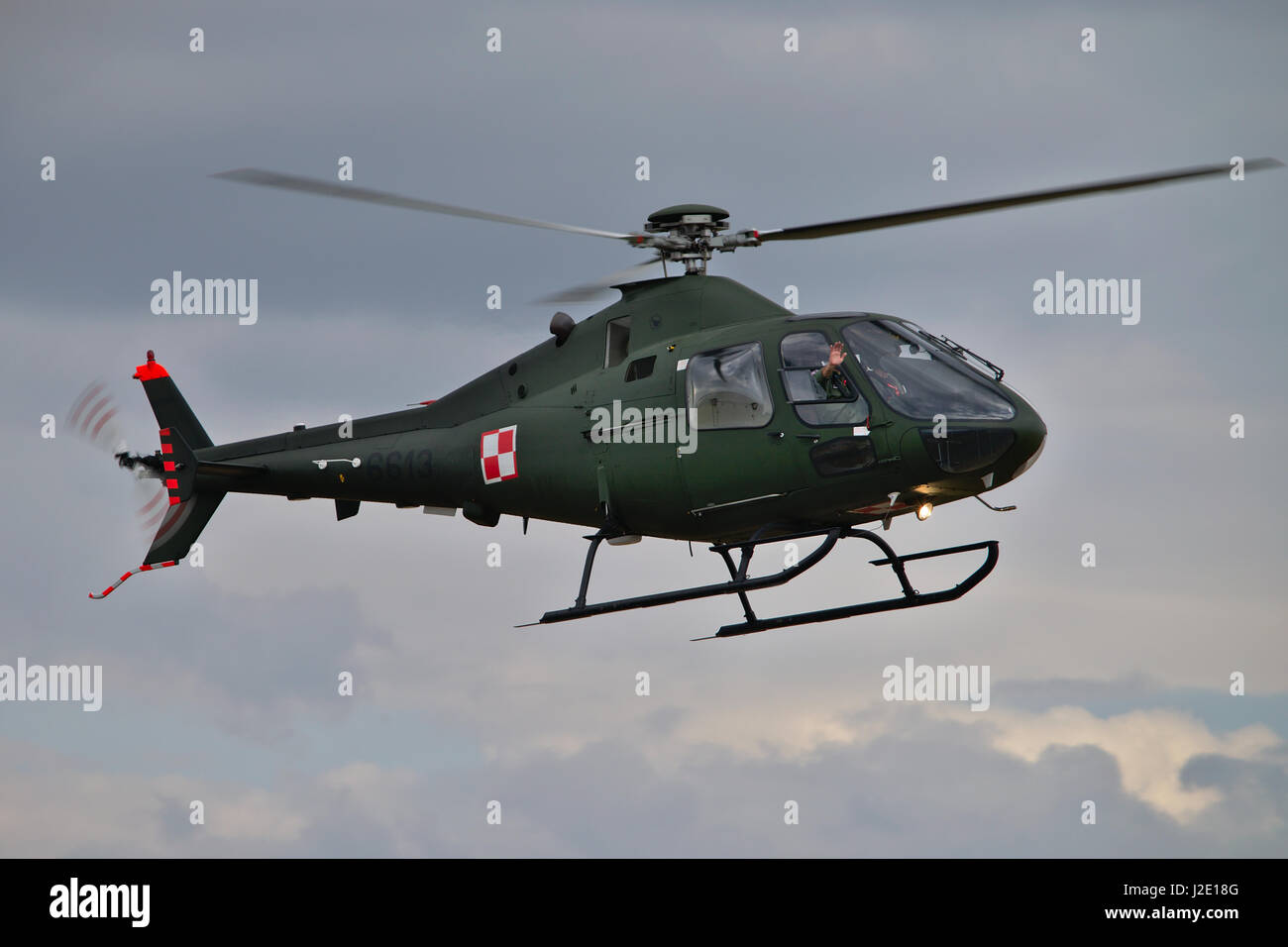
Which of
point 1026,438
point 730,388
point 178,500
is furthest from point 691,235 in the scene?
point 178,500

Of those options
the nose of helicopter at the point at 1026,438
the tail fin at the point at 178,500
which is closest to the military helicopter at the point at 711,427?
the nose of helicopter at the point at 1026,438

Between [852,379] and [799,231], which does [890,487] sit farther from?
[799,231]

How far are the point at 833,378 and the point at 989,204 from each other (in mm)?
2964

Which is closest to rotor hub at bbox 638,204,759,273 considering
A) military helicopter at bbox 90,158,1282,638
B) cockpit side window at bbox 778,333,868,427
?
military helicopter at bbox 90,158,1282,638

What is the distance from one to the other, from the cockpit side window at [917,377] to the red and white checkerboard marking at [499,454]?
5.06 metres

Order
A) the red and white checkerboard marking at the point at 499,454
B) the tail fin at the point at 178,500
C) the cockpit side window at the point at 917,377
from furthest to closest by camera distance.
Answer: the tail fin at the point at 178,500 → the red and white checkerboard marking at the point at 499,454 → the cockpit side window at the point at 917,377

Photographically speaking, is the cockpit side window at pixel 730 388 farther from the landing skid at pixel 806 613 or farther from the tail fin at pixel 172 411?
the tail fin at pixel 172 411

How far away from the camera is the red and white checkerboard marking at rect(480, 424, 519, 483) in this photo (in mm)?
21703

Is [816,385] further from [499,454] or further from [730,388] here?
[499,454]

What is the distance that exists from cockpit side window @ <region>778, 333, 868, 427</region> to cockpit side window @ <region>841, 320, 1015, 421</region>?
0.90 ft

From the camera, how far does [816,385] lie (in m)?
18.8

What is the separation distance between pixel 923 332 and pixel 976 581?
2998 mm

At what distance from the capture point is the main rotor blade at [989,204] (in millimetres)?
18625

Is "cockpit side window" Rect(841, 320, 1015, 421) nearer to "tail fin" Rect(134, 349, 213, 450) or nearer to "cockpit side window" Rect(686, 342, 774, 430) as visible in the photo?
"cockpit side window" Rect(686, 342, 774, 430)
